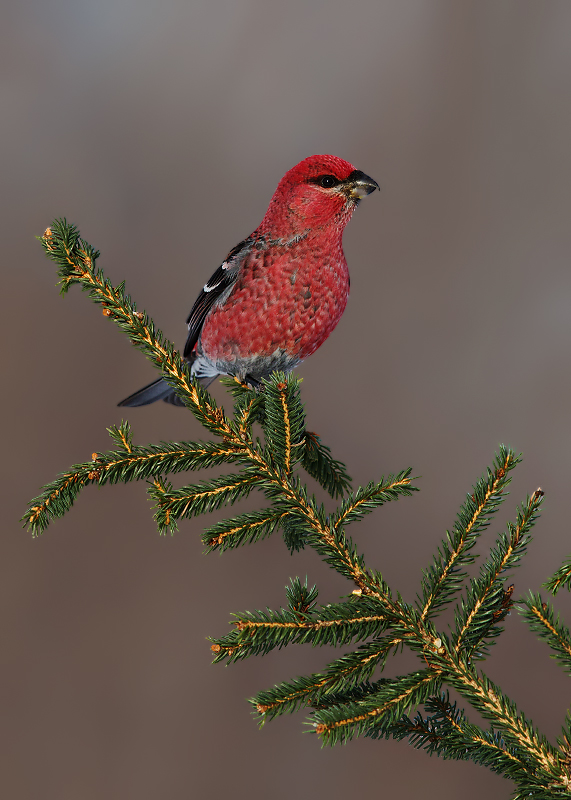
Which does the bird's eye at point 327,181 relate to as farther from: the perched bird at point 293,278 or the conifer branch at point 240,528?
the conifer branch at point 240,528

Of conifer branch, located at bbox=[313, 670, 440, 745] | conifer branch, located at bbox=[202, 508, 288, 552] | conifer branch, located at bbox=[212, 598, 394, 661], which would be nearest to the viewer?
conifer branch, located at bbox=[313, 670, 440, 745]

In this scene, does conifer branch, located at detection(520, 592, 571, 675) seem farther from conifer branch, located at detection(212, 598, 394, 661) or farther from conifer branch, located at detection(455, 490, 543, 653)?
conifer branch, located at detection(212, 598, 394, 661)

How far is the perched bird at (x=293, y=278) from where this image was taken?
7.07 feet

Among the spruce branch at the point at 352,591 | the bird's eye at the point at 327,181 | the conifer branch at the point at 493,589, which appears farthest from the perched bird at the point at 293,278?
the conifer branch at the point at 493,589

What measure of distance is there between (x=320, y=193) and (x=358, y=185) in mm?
131

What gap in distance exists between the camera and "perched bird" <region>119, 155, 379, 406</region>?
2.15 m

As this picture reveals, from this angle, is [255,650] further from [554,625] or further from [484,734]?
[554,625]

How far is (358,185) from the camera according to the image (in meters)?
2.16

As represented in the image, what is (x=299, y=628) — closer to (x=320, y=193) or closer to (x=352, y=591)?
(x=352, y=591)

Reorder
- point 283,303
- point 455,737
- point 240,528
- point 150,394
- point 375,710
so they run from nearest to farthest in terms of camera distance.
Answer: point 375,710 < point 455,737 < point 240,528 < point 283,303 < point 150,394

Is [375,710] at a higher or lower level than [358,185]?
lower

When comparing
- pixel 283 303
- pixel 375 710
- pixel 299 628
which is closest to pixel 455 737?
pixel 375 710

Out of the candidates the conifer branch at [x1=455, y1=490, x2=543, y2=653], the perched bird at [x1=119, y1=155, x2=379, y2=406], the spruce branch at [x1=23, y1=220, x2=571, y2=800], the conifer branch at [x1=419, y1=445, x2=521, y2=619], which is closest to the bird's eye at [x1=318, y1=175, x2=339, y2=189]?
the perched bird at [x1=119, y1=155, x2=379, y2=406]

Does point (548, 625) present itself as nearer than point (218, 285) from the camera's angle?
Yes
